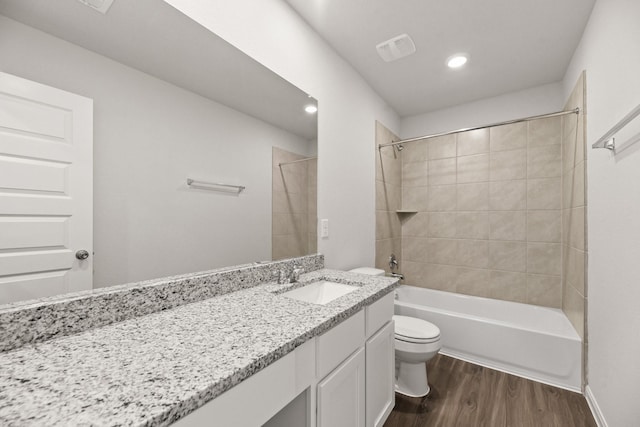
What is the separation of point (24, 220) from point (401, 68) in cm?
247

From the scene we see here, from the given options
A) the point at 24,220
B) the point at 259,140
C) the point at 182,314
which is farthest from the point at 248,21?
the point at 182,314

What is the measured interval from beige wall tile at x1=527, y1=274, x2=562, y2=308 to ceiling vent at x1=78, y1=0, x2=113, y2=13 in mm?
3387

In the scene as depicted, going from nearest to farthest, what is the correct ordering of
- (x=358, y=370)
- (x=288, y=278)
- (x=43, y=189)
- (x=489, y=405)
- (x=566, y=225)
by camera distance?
(x=43, y=189), (x=358, y=370), (x=288, y=278), (x=489, y=405), (x=566, y=225)

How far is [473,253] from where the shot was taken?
9.26ft

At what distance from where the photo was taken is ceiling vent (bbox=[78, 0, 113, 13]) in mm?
860

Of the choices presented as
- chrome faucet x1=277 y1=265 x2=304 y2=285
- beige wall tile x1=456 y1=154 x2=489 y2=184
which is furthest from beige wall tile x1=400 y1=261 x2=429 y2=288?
chrome faucet x1=277 y1=265 x2=304 y2=285

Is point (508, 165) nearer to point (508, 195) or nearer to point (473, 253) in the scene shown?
point (508, 195)

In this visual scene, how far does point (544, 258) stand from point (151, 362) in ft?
10.1

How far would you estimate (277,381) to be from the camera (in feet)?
2.47

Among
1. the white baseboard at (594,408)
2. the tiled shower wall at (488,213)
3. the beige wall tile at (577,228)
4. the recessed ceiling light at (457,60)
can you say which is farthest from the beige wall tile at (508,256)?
the recessed ceiling light at (457,60)

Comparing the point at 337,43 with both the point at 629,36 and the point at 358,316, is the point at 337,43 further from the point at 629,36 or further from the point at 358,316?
the point at 358,316

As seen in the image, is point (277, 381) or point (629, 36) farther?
point (629, 36)

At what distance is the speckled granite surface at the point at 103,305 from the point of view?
0.72 m

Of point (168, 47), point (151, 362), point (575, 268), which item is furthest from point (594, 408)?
point (168, 47)
